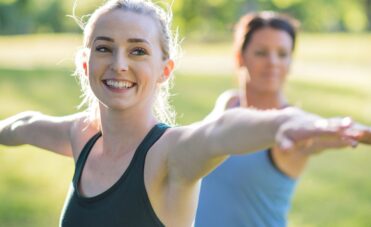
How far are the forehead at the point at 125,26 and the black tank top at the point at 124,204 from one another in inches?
12.2

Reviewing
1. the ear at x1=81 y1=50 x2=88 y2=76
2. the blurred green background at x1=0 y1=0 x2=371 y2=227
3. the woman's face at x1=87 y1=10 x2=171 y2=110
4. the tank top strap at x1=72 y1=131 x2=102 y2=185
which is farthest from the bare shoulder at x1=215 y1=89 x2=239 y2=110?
the woman's face at x1=87 y1=10 x2=171 y2=110

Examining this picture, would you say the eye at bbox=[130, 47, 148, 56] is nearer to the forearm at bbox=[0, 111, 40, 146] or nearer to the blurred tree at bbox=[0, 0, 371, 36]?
the forearm at bbox=[0, 111, 40, 146]

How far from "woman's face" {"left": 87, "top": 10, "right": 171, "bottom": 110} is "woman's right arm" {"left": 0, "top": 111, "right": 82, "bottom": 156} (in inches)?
17.8

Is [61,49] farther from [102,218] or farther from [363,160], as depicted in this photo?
[102,218]

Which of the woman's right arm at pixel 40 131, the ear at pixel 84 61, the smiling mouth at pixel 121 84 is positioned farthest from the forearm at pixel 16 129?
the smiling mouth at pixel 121 84

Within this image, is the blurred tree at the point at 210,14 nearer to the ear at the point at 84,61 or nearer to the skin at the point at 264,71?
the skin at the point at 264,71

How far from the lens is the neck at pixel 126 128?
2510 mm

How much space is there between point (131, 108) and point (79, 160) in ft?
1.02

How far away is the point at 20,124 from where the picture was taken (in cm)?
316

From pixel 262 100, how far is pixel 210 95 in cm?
1317

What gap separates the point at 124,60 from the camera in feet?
8.12

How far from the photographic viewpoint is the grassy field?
7.94 metres

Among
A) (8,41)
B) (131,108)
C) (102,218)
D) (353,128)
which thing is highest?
(353,128)

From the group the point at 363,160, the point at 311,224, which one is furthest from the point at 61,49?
the point at 311,224
